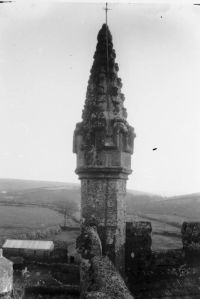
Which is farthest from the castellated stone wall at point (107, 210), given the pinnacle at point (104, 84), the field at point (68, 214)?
the field at point (68, 214)

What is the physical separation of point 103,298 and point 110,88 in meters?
3.75

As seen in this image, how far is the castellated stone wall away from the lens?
546cm

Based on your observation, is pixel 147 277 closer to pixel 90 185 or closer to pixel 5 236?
pixel 90 185

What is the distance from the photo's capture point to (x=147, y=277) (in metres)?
5.74

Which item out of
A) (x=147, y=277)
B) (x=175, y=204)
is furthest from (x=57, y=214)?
(x=147, y=277)

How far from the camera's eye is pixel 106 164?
5.47 m

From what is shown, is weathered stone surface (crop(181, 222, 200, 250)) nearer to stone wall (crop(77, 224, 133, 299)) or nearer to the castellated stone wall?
the castellated stone wall

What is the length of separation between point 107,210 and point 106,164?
77cm

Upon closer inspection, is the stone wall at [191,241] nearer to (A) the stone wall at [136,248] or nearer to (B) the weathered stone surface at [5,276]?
(A) the stone wall at [136,248]

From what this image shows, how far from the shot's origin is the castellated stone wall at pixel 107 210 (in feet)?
17.9

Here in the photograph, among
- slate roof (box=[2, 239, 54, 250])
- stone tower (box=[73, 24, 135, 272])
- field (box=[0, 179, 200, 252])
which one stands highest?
stone tower (box=[73, 24, 135, 272])

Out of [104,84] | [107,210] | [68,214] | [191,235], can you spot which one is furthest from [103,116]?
[68,214]

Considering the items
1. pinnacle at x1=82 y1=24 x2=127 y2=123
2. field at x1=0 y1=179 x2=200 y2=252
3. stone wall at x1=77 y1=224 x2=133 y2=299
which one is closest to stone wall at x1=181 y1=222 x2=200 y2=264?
stone wall at x1=77 y1=224 x2=133 y2=299

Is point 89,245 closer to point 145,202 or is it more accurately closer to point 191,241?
point 191,241
